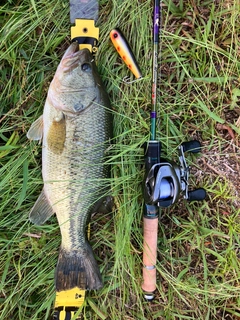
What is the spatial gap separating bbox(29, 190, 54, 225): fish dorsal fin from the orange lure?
96 cm

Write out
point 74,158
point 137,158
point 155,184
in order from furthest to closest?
point 137,158
point 74,158
point 155,184

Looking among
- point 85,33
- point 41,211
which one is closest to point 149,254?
point 41,211

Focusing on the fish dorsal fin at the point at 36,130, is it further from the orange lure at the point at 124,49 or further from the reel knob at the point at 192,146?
the reel knob at the point at 192,146

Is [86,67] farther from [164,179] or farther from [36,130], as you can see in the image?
[164,179]

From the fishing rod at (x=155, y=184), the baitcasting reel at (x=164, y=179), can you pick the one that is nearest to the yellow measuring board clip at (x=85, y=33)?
the fishing rod at (x=155, y=184)

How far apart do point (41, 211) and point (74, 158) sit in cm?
43

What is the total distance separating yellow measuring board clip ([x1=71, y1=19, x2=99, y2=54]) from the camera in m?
2.26

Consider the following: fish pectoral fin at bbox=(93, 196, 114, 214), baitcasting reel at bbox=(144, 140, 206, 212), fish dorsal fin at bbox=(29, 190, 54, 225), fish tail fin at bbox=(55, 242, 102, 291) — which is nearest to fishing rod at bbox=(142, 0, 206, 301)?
baitcasting reel at bbox=(144, 140, 206, 212)

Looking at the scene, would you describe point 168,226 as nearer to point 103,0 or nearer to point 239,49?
point 239,49

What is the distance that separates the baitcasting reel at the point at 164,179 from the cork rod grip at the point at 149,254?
116 mm

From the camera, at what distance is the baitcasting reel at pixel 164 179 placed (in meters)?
2.00

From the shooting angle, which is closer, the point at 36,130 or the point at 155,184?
the point at 155,184

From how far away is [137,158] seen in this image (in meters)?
2.35

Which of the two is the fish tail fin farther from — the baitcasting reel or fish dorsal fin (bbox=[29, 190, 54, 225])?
the baitcasting reel
